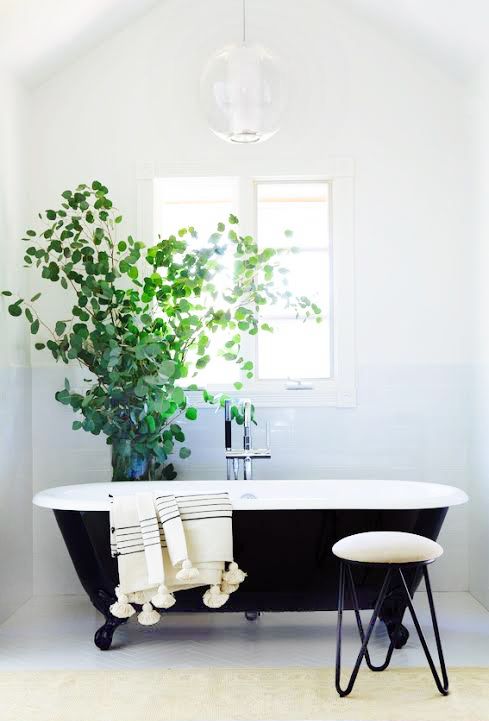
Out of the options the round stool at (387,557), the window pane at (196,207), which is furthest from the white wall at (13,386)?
the round stool at (387,557)

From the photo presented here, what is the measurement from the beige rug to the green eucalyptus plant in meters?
1.22

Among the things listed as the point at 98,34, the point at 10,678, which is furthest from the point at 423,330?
the point at 10,678

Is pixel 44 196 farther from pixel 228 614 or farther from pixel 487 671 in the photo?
pixel 487 671

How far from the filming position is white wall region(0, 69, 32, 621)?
4250mm

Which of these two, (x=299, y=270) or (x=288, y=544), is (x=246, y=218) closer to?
(x=299, y=270)

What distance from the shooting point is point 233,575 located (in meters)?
3.49

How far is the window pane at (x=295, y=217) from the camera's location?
16.1ft

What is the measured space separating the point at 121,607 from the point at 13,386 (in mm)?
1405

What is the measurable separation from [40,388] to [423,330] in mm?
2036

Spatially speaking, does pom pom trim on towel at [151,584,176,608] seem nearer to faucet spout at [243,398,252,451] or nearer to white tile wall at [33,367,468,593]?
faucet spout at [243,398,252,451]

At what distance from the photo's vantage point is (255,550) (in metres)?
3.60

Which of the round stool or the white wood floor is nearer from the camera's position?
the round stool

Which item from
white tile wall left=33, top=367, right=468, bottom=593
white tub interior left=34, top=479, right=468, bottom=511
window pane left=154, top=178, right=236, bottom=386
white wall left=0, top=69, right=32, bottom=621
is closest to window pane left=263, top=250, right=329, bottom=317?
window pane left=154, top=178, right=236, bottom=386

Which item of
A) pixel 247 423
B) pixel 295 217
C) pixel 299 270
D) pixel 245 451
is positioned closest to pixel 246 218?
pixel 295 217
